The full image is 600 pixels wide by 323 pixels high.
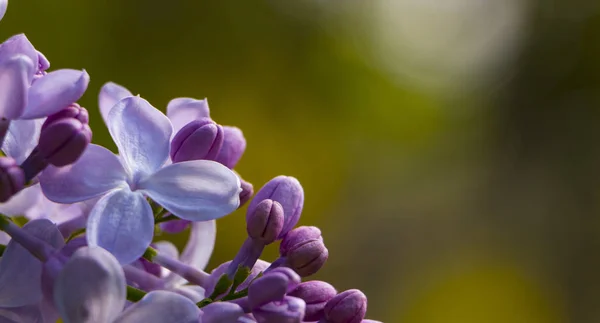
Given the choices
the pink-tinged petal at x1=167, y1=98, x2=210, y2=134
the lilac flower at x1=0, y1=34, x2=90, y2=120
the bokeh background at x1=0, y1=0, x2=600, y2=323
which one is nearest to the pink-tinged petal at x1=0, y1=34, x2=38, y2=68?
the lilac flower at x1=0, y1=34, x2=90, y2=120

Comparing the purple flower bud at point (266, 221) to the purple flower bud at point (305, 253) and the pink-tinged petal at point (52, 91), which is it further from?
the pink-tinged petal at point (52, 91)

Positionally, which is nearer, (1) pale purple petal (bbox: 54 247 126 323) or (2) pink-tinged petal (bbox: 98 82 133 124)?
(1) pale purple petal (bbox: 54 247 126 323)

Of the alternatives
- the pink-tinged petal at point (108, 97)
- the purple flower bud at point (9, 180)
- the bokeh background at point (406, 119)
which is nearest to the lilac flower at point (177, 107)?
the pink-tinged petal at point (108, 97)

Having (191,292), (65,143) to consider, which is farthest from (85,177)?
(191,292)

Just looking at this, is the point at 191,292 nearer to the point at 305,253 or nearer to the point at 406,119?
the point at 305,253

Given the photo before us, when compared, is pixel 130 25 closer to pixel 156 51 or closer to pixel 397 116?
pixel 156 51

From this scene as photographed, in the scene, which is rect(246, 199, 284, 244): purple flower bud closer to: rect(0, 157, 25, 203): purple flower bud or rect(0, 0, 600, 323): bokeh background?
rect(0, 157, 25, 203): purple flower bud

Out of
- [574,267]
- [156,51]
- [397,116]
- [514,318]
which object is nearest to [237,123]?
[156,51]
